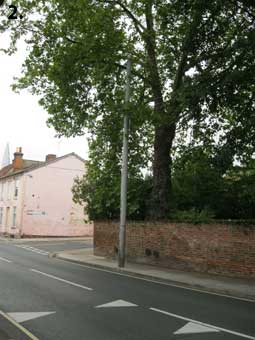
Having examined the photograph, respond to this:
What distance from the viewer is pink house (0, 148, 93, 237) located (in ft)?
153

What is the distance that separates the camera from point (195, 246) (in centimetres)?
1889

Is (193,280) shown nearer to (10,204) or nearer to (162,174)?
(162,174)

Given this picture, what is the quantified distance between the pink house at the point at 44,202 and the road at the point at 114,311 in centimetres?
3205

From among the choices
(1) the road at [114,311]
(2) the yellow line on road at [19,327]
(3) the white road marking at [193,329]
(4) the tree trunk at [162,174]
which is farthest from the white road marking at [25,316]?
(4) the tree trunk at [162,174]

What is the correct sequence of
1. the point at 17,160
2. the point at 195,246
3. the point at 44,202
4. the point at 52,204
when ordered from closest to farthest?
the point at 195,246, the point at 44,202, the point at 52,204, the point at 17,160

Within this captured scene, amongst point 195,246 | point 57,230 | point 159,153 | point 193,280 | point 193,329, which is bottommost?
point 193,329

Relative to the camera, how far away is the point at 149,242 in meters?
21.8

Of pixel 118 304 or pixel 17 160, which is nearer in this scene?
pixel 118 304

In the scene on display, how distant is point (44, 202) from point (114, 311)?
38694 mm

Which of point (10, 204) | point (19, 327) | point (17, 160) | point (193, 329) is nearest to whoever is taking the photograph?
point (19, 327)

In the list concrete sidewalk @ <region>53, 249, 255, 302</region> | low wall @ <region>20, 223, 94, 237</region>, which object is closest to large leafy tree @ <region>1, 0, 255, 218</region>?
concrete sidewalk @ <region>53, 249, 255, 302</region>

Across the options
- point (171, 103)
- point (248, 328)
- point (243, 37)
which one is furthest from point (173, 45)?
point (248, 328)

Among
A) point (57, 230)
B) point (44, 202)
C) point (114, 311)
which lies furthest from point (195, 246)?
point (44, 202)

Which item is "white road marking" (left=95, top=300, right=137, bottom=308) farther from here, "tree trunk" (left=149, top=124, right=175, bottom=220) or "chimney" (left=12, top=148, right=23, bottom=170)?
"chimney" (left=12, top=148, right=23, bottom=170)
